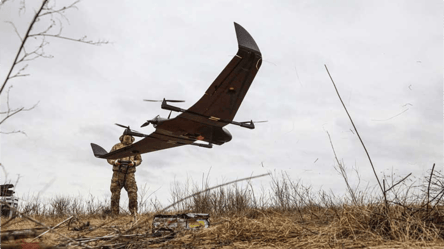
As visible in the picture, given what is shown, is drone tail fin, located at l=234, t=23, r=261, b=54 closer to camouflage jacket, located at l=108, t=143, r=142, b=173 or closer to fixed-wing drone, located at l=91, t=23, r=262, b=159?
fixed-wing drone, located at l=91, t=23, r=262, b=159

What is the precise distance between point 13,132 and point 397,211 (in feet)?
11.5

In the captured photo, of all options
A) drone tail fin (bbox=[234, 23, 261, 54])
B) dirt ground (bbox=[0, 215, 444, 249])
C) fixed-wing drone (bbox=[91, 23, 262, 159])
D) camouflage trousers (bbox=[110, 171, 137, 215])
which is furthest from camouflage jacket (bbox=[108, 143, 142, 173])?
dirt ground (bbox=[0, 215, 444, 249])

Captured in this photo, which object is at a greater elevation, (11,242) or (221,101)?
(221,101)

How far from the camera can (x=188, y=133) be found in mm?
8375

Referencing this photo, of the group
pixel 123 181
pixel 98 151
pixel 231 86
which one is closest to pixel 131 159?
pixel 123 181

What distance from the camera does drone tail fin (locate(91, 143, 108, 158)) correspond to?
33.5 ft

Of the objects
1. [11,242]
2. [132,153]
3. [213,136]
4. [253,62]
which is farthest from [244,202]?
[11,242]

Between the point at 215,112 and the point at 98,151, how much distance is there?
15.7 ft

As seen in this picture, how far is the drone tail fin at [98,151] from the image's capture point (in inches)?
402

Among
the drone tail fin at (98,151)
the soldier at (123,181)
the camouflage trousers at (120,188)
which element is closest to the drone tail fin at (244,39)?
the soldier at (123,181)

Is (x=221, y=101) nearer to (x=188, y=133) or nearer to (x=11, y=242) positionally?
(x=188, y=133)

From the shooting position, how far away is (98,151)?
405 inches

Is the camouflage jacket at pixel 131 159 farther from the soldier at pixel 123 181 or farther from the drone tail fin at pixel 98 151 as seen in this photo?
the drone tail fin at pixel 98 151

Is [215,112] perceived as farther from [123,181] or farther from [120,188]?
[120,188]
